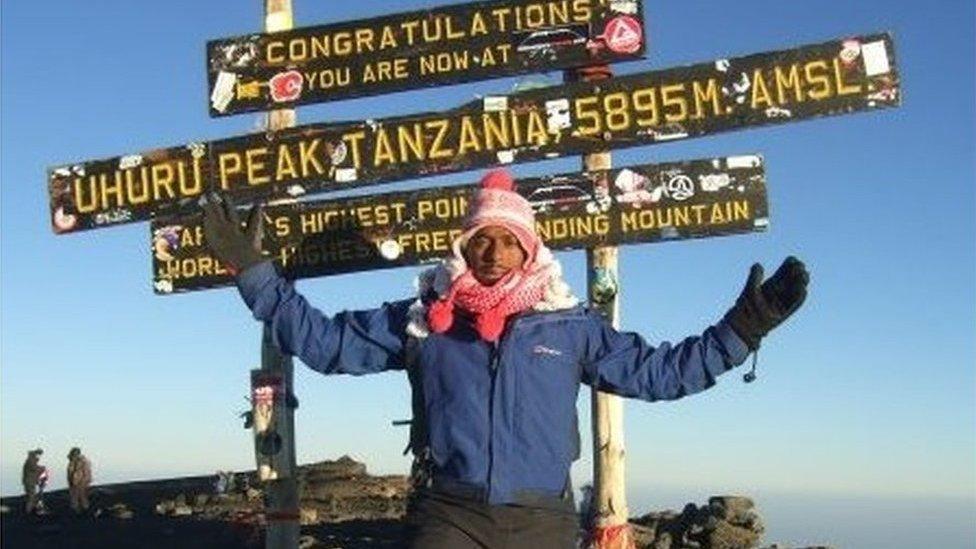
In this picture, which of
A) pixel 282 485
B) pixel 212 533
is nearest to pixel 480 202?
pixel 282 485

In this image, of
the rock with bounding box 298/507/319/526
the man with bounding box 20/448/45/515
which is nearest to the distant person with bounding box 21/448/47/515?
the man with bounding box 20/448/45/515

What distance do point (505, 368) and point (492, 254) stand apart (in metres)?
0.54

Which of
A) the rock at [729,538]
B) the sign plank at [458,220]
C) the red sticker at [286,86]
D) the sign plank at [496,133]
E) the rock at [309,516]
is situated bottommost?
the rock at [729,538]

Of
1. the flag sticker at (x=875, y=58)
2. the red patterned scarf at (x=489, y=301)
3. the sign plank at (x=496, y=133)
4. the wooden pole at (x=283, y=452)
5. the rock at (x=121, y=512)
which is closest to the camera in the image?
the red patterned scarf at (x=489, y=301)

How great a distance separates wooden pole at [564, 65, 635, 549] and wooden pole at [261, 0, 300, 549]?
2.52 metres

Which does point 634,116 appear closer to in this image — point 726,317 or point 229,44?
point 229,44

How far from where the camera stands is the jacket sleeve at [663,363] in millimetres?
5043

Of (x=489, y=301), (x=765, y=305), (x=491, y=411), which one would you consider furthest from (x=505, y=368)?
(x=765, y=305)

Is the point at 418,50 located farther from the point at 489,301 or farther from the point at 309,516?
the point at 309,516

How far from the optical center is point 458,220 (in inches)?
383

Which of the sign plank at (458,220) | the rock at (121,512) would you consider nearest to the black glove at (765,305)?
the sign plank at (458,220)

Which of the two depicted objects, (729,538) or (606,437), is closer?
(606,437)

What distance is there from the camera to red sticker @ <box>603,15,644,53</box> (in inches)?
376

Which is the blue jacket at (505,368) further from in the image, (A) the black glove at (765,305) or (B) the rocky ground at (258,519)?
(B) the rocky ground at (258,519)
